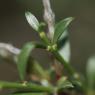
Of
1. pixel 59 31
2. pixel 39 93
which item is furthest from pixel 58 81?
pixel 59 31

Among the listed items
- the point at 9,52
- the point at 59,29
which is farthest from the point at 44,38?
the point at 9,52

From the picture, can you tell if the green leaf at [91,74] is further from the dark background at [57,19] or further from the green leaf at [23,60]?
the dark background at [57,19]

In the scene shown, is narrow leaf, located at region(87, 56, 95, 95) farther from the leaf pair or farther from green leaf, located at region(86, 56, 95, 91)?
the leaf pair

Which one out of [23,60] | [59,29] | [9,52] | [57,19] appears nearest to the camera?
[59,29]

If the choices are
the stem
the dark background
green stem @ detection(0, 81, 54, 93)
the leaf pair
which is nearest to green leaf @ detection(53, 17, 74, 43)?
the leaf pair

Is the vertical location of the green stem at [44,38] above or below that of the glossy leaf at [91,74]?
below

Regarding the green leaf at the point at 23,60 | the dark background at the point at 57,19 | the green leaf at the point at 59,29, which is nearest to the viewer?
the green leaf at the point at 59,29

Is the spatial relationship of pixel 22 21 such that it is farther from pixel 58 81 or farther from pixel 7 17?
pixel 58 81

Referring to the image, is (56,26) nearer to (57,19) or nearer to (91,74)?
(91,74)

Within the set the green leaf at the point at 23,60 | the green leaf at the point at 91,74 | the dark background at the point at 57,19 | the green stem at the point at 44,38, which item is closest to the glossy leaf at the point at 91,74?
the green leaf at the point at 91,74

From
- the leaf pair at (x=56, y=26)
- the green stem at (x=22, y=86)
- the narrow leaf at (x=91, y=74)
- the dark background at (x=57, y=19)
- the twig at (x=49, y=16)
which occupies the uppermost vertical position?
the dark background at (x=57, y=19)
